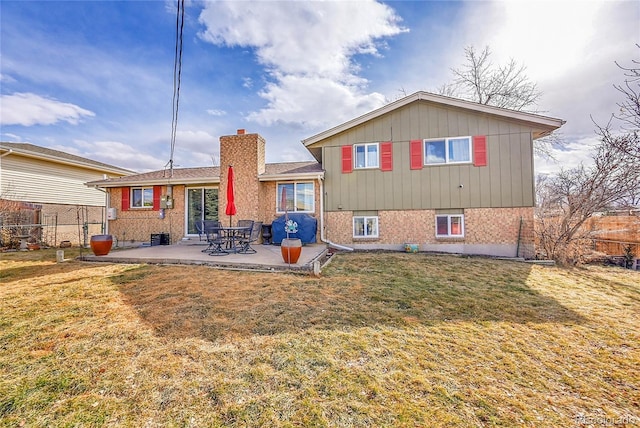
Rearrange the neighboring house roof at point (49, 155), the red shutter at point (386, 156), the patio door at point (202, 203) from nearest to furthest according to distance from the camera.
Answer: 1. the red shutter at point (386, 156)
2. the patio door at point (202, 203)
3. the neighboring house roof at point (49, 155)

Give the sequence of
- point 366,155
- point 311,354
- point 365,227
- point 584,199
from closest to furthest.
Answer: point 311,354
point 584,199
point 365,227
point 366,155

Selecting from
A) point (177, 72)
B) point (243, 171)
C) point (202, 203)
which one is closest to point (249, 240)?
point (243, 171)

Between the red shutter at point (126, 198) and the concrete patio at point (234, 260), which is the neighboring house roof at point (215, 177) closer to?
the red shutter at point (126, 198)

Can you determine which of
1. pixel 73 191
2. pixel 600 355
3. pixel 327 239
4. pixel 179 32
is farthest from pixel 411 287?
pixel 73 191

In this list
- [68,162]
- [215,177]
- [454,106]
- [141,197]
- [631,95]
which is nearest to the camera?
[631,95]

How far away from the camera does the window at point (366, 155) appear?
32.9 ft

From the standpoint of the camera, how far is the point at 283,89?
13406 millimetres

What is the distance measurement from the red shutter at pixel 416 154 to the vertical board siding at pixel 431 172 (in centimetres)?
11

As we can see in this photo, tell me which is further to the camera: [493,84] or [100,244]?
[493,84]

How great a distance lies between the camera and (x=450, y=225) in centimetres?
948

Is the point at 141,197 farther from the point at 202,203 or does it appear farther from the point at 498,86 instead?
the point at 498,86

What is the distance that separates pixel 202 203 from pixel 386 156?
7.89m

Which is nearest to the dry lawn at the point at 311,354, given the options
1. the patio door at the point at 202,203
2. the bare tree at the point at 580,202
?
the bare tree at the point at 580,202

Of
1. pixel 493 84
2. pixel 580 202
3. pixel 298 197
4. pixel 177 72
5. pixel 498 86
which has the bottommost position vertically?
pixel 580 202
